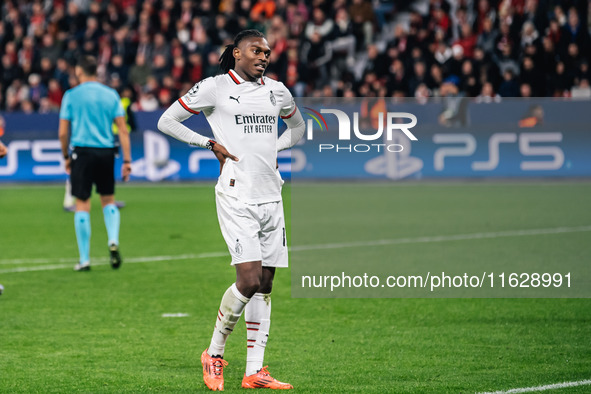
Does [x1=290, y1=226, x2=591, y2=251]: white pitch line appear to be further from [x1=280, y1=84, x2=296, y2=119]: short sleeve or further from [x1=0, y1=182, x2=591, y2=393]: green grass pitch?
[x1=280, y1=84, x2=296, y2=119]: short sleeve

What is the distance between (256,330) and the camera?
6188mm

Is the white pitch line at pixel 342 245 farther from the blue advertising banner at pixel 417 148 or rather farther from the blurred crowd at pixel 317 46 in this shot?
the blurred crowd at pixel 317 46

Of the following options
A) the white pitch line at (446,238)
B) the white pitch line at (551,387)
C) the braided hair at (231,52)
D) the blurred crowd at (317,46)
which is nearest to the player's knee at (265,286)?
the braided hair at (231,52)

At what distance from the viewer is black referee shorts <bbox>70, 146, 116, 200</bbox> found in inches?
444

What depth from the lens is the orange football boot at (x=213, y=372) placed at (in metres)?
5.99

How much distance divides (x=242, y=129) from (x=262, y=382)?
1.44 metres

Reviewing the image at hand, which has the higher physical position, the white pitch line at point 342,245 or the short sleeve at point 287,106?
the short sleeve at point 287,106

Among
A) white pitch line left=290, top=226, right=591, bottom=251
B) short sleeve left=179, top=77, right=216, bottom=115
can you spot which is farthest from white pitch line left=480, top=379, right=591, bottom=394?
white pitch line left=290, top=226, right=591, bottom=251

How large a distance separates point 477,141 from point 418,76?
4023 millimetres

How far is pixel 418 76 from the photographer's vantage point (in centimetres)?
2366

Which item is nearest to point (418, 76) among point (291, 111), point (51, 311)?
point (51, 311)

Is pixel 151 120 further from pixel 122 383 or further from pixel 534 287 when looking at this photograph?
pixel 122 383

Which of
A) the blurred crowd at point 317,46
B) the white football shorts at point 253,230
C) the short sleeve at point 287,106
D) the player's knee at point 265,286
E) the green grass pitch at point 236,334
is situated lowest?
the green grass pitch at point 236,334

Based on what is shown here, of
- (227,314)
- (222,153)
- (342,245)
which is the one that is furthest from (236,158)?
(342,245)
